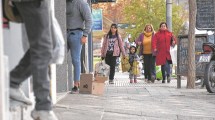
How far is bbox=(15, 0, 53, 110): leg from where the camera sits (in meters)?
4.00

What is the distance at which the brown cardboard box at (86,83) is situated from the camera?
9812mm

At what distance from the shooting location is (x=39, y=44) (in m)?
4.00

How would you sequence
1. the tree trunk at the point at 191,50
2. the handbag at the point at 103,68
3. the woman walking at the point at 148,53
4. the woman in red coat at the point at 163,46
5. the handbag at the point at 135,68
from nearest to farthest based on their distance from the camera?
the tree trunk at the point at 191,50
the handbag at the point at 103,68
the woman in red coat at the point at 163,46
the woman walking at the point at 148,53
the handbag at the point at 135,68

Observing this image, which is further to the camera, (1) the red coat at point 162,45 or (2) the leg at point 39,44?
(1) the red coat at point 162,45

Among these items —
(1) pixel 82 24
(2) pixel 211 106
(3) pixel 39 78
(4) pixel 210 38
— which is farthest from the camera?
(4) pixel 210 38

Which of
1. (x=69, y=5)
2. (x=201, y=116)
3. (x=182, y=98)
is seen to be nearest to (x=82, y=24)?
(x=69, y=5)

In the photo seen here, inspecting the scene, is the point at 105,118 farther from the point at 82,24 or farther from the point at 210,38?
the point at 210,38

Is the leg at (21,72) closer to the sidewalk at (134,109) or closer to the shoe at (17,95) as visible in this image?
the shoe at (17,95)

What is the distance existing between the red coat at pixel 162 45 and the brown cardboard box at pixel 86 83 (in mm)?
7052

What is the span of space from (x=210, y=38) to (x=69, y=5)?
7.00 meters

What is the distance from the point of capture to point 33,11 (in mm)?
4008

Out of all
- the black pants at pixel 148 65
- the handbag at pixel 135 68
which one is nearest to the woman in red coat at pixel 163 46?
the black pants at pixel 148 65

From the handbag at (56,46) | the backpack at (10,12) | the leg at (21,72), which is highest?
the backpack at (10,12)

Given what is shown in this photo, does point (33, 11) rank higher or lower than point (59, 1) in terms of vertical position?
lower
